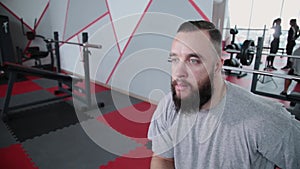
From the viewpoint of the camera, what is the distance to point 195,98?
858 millimetres

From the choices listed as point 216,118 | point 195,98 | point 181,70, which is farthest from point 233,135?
point 181,70

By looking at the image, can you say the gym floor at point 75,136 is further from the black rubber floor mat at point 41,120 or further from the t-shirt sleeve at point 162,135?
the t-shirt sleeve at point 162,135

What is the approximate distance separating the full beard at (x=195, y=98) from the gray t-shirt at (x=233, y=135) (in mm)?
35

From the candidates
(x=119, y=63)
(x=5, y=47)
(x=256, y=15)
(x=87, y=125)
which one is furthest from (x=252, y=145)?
(x=256, y=15)

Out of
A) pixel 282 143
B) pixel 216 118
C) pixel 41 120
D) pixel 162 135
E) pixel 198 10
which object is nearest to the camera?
pixel 282 143

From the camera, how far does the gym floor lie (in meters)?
1.90

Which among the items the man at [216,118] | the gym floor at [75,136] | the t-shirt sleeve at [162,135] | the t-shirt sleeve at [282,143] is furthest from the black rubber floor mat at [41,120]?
the t-shirt sleeve at [282,143]

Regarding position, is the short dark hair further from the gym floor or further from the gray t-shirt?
the gym floor

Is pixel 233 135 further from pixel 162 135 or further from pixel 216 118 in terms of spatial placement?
pixel 162 135

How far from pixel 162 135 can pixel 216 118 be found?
266mm

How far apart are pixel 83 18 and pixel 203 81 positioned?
3.79m

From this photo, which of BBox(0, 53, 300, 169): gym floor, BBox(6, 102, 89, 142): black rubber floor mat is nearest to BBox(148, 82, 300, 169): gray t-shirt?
BBox(0, 53, 300, 169): gym floor

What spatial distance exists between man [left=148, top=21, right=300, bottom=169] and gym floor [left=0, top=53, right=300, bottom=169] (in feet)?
3.61

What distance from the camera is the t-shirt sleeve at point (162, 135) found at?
98 centimetres
